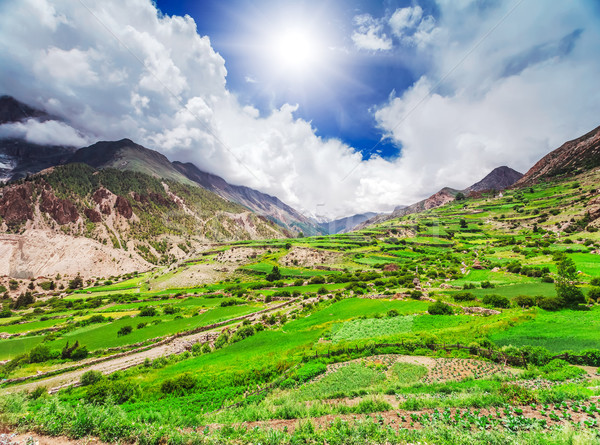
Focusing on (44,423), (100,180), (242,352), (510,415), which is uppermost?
(100,180)

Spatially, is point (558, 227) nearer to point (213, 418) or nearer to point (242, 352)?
point (242, 352)

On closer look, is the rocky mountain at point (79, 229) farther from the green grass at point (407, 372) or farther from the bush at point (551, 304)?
the bush at point (551, 304)

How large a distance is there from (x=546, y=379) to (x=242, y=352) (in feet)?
97.0

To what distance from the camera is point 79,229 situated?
142 m

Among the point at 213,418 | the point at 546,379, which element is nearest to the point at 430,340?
the point at 546,379

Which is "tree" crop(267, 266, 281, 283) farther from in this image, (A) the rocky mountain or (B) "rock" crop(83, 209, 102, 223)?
(B) "rock" crop(83, 209, 102, 223)

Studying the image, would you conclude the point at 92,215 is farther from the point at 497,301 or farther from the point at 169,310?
the point at 497,301

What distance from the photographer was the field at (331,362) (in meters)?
9.39

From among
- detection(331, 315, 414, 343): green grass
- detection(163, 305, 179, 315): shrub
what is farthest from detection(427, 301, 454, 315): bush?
detection(163, 305, 179, 315): shrub

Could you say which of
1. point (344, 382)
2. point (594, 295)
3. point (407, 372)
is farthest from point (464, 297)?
point (344, 382)

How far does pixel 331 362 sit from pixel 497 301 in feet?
97.6

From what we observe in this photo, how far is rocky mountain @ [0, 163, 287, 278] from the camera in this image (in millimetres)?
100125

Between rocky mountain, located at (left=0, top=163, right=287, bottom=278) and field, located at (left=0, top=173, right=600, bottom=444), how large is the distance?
44009mm

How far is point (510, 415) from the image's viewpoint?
32.3ft
